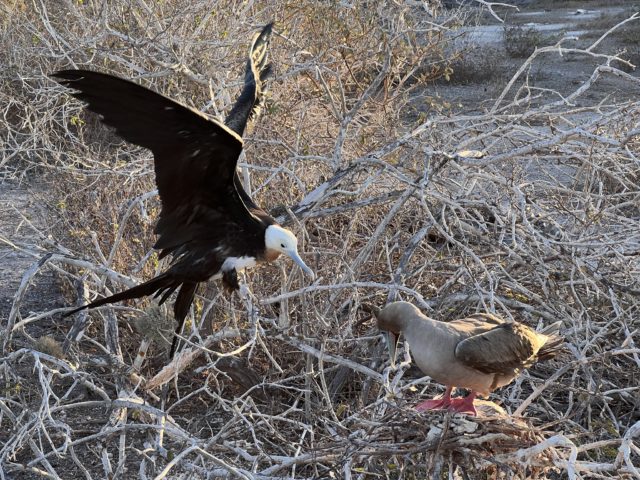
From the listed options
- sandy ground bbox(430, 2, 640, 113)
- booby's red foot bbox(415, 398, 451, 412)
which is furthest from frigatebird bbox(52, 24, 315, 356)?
sandy ground bbox(430, 2, 640, 113)

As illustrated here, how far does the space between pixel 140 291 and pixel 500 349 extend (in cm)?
114

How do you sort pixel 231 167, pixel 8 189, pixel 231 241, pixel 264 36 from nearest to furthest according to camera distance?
pixel 231 167 < pixel 231 241 < pixel 264 36 < pixel 8 189

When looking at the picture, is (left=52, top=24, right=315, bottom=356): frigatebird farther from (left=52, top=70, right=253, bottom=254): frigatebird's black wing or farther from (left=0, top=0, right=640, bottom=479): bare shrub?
(left=0, top=0, right=640, bottom=479): bare shrub

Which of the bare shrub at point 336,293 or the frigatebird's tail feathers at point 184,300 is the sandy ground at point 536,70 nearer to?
the bare shrub at point 336,293

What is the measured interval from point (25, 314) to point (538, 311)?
8.67 ft

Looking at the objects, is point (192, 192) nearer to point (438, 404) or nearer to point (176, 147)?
point (176, 147)

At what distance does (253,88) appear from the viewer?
348 cm

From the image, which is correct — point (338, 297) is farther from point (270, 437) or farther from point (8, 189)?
point (8, 189)

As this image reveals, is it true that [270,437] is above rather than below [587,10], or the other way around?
above

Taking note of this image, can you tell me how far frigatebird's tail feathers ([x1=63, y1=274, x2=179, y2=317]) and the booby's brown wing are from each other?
41.6 inches

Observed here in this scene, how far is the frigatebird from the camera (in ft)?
9.07

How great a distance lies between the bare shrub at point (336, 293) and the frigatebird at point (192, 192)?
16cm

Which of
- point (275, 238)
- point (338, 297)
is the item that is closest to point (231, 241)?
point (275, 238)

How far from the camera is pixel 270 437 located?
149 inches
